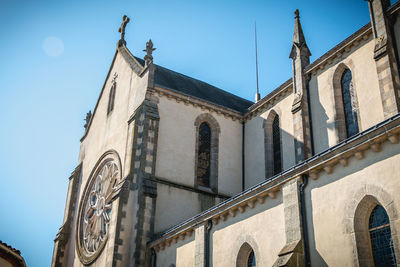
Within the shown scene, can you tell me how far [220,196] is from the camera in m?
25.2

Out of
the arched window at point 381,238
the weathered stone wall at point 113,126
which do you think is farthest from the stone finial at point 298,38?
the arched window at point 381,238

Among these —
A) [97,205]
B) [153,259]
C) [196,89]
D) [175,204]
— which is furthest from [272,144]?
[97,205]

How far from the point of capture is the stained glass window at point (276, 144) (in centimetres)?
2464

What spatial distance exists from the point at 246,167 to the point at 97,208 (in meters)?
8.55

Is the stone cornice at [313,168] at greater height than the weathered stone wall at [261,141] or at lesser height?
lesser

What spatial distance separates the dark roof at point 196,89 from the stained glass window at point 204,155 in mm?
1957

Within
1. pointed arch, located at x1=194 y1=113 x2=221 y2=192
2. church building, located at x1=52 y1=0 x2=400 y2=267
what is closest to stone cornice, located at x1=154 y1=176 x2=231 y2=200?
church building, located at x1=52 y1=0 x2=400 y2=267

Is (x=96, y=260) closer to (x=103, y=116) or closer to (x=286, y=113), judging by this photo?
(x=103, y=116)

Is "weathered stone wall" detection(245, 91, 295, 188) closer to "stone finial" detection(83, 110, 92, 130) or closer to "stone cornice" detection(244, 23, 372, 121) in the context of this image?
"stone cornice" detection(244, 23, 372, 121)

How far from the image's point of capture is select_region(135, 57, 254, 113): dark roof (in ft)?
90.5

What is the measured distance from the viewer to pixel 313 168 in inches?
583

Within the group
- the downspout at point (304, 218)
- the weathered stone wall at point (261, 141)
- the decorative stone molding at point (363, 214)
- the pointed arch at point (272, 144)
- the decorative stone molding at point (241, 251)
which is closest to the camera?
the decorative stone molding at point (363, 214)

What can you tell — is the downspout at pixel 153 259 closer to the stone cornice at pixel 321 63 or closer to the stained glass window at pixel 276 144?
the stained glass window at pixel 276 144

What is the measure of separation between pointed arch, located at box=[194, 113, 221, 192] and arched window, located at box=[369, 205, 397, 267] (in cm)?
1279
